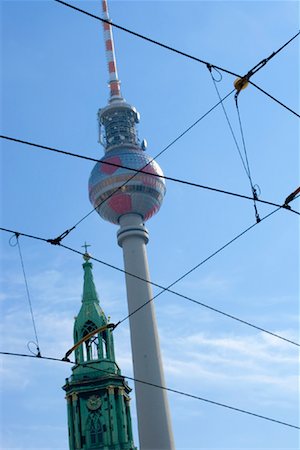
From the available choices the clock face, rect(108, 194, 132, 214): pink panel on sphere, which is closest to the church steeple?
the clock face

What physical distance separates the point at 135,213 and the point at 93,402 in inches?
1247

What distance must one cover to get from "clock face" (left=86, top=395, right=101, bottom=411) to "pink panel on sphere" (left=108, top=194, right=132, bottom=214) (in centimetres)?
3055

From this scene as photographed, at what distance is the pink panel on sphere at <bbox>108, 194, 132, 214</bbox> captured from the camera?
336 feet

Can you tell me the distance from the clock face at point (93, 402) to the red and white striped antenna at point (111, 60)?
51.4 m

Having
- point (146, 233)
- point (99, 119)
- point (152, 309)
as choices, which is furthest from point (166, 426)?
point (99, 119)

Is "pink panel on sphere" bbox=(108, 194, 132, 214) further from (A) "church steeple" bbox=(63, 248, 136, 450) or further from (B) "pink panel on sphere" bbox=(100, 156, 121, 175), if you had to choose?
(A) "church steeple" bbox=(63, 248, 136, 450)

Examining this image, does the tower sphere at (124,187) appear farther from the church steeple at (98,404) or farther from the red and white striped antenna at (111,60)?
the church steeple at (98,404)

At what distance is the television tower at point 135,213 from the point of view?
277 feet

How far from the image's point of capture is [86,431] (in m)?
83.2

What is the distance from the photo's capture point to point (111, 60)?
363ft

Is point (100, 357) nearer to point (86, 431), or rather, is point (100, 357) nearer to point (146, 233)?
point (86, 431)

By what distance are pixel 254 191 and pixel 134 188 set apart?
81.7 metres

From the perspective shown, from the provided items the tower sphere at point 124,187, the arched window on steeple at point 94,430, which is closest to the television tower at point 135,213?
the tower sphere at point 124,187

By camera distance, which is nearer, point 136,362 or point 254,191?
point 254,191
